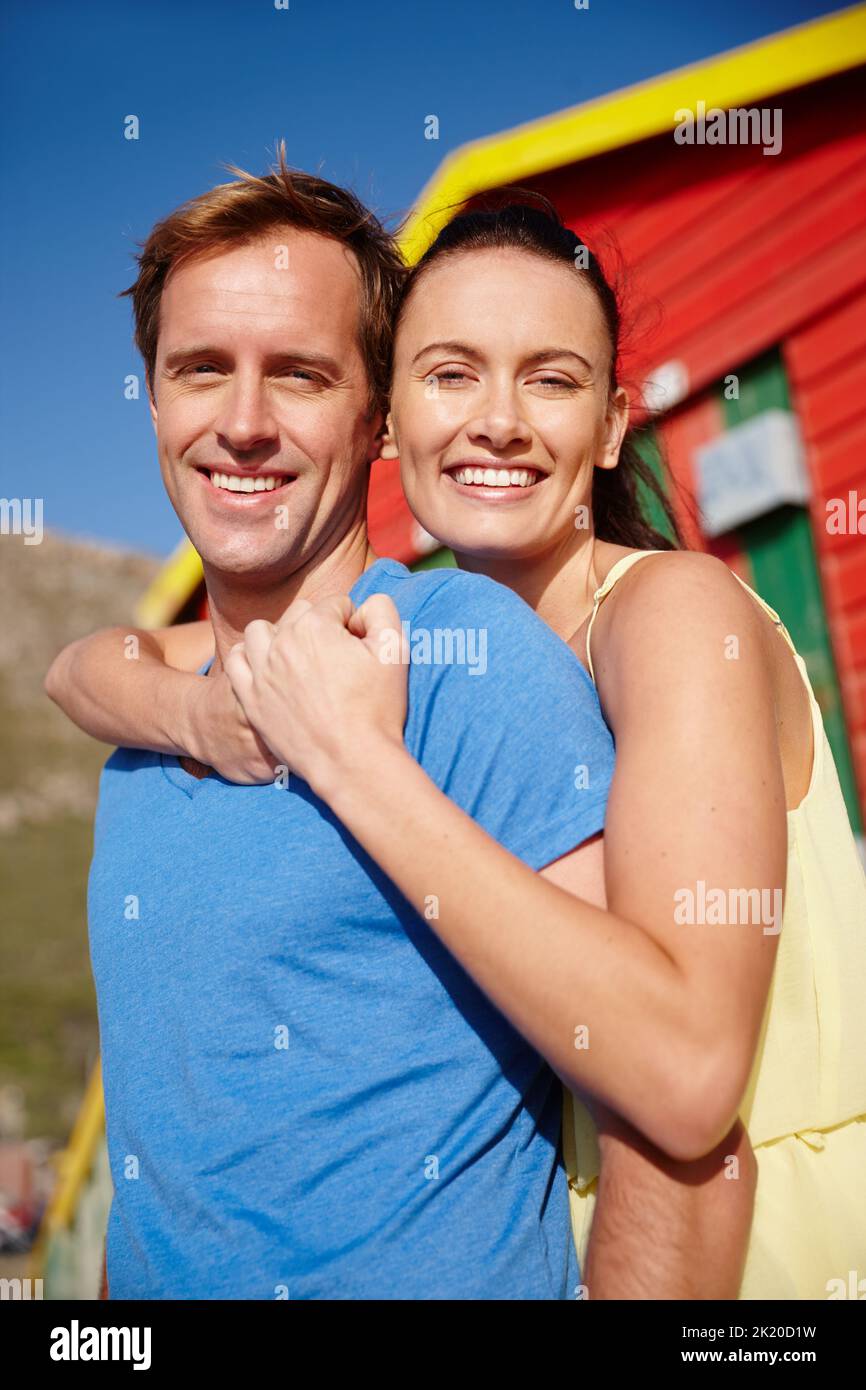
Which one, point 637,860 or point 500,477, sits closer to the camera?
point 637,860

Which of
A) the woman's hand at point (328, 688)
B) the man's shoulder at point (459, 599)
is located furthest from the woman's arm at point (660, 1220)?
the man's shoulder at point (459, 599)

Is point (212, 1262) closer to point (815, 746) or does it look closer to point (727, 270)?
point (815, 746)

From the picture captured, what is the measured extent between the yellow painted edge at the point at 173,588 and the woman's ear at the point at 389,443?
5053mm

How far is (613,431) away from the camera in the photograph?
2279mm

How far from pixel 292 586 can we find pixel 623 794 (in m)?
1.05

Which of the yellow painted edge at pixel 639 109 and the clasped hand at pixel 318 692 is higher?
the yellow painted edge at pixel 639 109

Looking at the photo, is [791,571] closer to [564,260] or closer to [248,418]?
[564,260]

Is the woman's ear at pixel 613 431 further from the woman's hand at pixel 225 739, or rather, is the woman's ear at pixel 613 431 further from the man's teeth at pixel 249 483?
the woman's hand at pixel 225 739

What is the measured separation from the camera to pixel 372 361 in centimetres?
223

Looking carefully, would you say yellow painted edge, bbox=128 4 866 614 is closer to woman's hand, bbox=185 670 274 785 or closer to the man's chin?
the man's chin

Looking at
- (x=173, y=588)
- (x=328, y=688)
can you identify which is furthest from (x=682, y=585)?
(x=173, y=588)

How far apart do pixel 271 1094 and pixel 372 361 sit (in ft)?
4.54

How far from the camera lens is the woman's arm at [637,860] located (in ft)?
4.05

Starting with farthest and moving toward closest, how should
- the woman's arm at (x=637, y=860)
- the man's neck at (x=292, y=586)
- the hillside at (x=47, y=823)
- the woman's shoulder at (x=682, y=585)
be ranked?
the hillside at (x=47, y=823) → the man's neck at (x=292, y=586) → the woman's shoulder at (x=682, y=585) → the woman's arm at (x=637, y=860)
